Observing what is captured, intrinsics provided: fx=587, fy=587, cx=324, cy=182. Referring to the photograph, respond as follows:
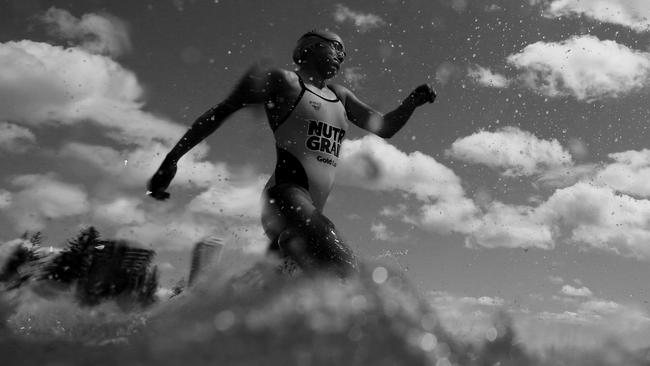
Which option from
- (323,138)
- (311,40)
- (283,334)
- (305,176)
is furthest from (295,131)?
(283,334)

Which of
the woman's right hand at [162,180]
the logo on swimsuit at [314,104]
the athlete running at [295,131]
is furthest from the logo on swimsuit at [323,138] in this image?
the woman's right hand at [162,180]

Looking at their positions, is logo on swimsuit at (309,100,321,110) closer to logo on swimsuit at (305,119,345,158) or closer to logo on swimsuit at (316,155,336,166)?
logo on swimsuit at (305,119,345,158)

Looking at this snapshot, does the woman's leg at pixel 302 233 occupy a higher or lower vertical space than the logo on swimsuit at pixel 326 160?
lower

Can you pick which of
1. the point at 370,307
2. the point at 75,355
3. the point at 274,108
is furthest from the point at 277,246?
the point at 75,355

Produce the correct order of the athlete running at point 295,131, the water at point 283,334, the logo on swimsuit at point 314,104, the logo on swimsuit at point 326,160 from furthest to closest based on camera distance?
the logo on swimsuit at point 314,104 → the logo on swimsuit at point 326,160 → the athlete running at point 295,131 → the water at point 283,334

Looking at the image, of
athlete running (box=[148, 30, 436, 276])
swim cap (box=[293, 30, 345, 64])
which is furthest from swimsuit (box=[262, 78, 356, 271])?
swim cap (box=[293, 30, 345, 64])

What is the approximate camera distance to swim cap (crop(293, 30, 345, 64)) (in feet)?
15.7

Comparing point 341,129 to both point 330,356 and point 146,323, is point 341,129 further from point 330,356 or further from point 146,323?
point 330,356

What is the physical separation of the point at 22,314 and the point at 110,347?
4.10 ft

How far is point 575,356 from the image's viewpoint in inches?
101

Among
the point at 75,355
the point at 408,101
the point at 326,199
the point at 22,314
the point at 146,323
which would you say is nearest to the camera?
the point at 75,355

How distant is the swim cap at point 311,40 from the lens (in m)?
4.78

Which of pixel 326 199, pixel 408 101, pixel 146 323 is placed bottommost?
pixel 146 323

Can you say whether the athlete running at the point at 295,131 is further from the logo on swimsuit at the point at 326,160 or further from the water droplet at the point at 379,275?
the water droplet at the point at 379,275
